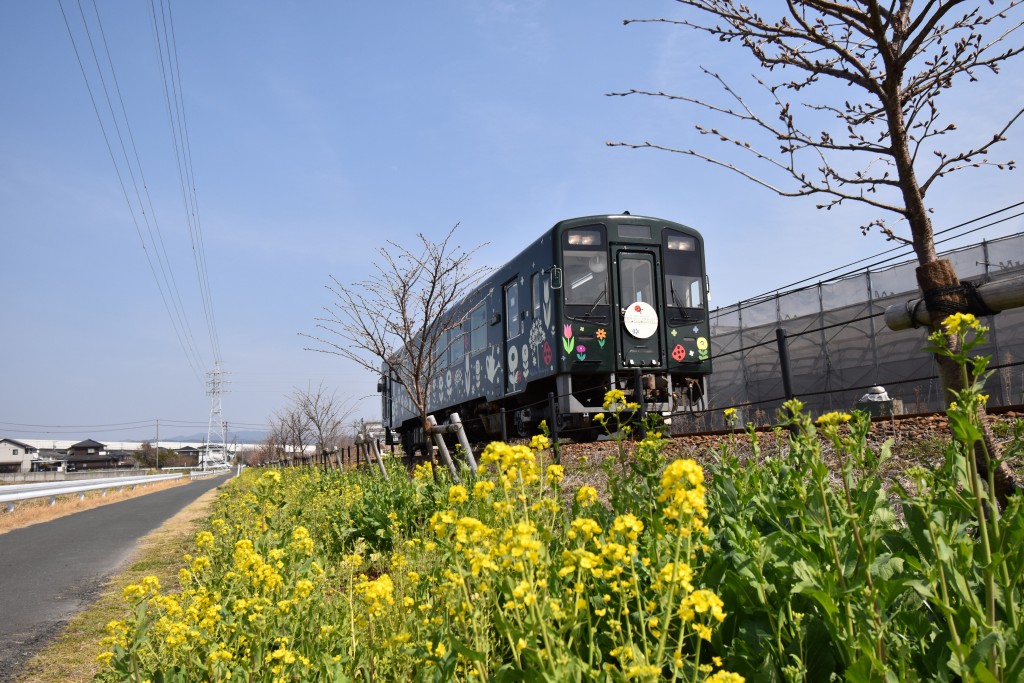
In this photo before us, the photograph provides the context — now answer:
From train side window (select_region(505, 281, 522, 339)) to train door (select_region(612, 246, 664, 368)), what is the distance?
181 centimetres

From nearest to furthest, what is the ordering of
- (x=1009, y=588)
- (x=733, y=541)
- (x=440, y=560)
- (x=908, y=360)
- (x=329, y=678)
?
(x=1009, y=588)
(x=733, y=541)
(x=329, y=678)
(x=440, y=560)
(x=908, y=360)

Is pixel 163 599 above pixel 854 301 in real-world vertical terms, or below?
below

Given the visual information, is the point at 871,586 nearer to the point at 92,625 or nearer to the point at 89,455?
the point at 92,625

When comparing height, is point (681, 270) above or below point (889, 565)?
above

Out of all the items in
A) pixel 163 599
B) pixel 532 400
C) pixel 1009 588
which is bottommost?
pixel 163 599

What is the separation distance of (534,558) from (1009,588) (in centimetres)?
109

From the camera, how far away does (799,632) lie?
1.67 metres

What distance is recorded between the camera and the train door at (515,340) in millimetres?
10906

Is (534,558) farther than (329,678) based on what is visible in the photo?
No

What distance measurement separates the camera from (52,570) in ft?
23.4

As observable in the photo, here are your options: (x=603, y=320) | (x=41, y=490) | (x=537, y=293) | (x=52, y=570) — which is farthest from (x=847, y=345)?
(x=41, y=490)

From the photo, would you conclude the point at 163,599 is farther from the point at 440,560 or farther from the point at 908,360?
the point at 908,360

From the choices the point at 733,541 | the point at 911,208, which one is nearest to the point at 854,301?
the point at 911,208

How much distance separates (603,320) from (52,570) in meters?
7.22
